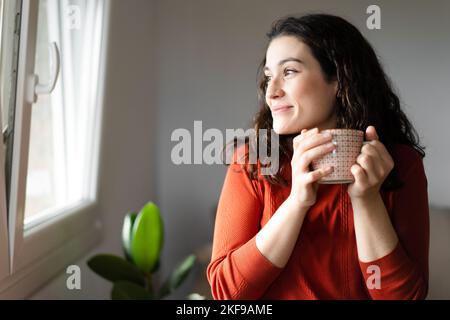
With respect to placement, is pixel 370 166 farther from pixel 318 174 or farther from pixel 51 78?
pixel 51 78

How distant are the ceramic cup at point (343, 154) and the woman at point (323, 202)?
2cm

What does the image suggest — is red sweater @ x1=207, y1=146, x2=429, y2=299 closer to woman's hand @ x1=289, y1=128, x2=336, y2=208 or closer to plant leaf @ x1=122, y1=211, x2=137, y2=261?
woman's hand @ x1=289, y1=128, x2=336, y2=208

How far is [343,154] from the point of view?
18.0 inches

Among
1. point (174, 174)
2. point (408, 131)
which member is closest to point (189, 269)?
point (174, 174)

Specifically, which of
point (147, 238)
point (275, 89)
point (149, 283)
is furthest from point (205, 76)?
point (149, 283)

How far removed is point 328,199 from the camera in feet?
1.78

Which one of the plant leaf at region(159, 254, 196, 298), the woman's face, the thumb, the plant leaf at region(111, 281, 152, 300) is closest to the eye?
the woman's face

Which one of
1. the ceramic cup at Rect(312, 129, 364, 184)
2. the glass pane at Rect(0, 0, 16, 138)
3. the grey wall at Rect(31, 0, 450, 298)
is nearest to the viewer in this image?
the ceramic cup at Rect(312, 129, 364, 184)

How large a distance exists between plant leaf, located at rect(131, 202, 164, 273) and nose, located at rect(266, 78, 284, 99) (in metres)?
0.33

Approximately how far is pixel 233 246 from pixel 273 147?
0.13m

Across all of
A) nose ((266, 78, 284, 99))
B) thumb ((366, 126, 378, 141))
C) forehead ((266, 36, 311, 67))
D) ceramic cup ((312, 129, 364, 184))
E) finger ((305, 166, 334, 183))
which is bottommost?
finger ((305, 166, 334, 183))

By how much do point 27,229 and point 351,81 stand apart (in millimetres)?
565

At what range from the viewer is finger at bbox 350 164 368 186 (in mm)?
458
